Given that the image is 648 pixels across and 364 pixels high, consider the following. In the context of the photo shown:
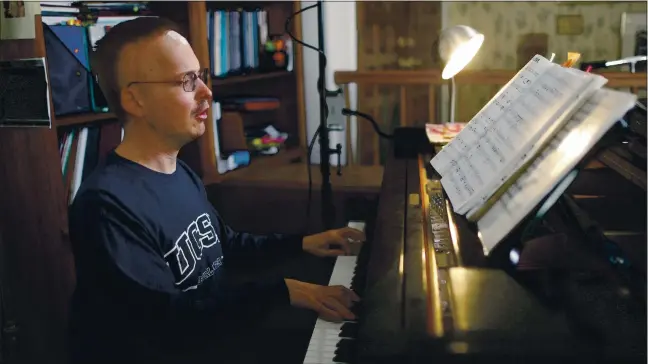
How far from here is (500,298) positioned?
913mm

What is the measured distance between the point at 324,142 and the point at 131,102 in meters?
0.85

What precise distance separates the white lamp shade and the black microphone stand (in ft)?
1.29

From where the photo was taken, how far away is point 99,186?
1.12 m

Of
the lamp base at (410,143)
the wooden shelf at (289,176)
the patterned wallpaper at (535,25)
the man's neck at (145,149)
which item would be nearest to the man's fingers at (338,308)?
the man's neck at (145,149)

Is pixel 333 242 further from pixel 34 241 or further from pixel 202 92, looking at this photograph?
pixel 34 241

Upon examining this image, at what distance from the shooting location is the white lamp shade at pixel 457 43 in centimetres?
166

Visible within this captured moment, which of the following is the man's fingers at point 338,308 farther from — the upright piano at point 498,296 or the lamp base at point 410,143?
the lamp base at point 410,143

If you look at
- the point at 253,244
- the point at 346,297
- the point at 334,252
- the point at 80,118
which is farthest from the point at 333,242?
the point at 80,118

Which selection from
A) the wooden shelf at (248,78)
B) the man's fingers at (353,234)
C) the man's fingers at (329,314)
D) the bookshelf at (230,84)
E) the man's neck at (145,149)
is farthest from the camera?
the wooden shelf at (248,78)

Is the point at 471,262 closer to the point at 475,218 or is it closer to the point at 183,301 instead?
the point at 475,218

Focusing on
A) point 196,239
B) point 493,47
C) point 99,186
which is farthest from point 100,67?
point 493,47

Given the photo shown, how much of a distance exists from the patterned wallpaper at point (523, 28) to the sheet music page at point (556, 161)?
2222 millimetres

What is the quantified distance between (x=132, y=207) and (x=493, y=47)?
250 cm

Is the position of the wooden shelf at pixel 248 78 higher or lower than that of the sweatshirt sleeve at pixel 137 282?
higher
